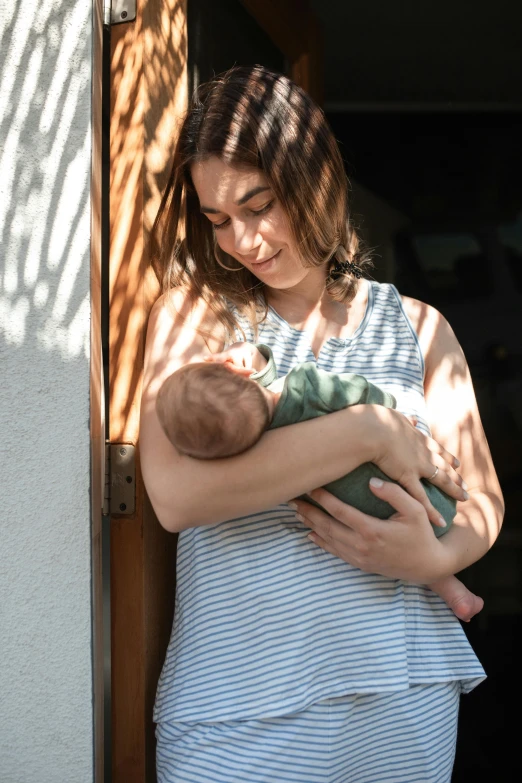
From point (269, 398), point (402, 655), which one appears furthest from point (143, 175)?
point (402, 655)

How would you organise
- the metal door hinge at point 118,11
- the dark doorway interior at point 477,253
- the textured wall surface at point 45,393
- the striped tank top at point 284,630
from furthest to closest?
the dark doorway interior at point 477,253 → the metal door hinge at point 118,11 → the textured wall surface at point 45,393 → the striped tank top at point 284,630

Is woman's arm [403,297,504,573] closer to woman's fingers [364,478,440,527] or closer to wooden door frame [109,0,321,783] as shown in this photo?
woman's fingers [364,478,440,527]

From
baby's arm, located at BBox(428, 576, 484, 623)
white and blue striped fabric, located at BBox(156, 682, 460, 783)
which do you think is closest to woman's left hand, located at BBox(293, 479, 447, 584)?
baby's arm, located at BBox(428, 576, 484, 623)

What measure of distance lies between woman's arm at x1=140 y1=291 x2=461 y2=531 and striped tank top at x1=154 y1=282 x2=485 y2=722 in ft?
0.49

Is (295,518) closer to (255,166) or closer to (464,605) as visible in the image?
(464,605)

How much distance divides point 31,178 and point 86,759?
1.15 metres

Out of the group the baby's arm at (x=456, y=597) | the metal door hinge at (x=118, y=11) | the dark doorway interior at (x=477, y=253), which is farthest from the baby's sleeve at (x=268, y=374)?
the dark doorway interior at (x=477, y=253)

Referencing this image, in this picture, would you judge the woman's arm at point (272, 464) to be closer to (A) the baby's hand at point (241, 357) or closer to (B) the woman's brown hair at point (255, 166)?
(A) the baby's hand at point (241, 357)

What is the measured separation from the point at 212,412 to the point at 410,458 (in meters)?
0.38

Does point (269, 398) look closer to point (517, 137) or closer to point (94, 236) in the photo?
point (94, 236)

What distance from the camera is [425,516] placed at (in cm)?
152

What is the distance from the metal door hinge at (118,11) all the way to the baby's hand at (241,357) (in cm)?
75

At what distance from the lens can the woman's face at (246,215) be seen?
1651 millimetres

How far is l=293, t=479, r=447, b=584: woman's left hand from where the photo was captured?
4.91 feet
